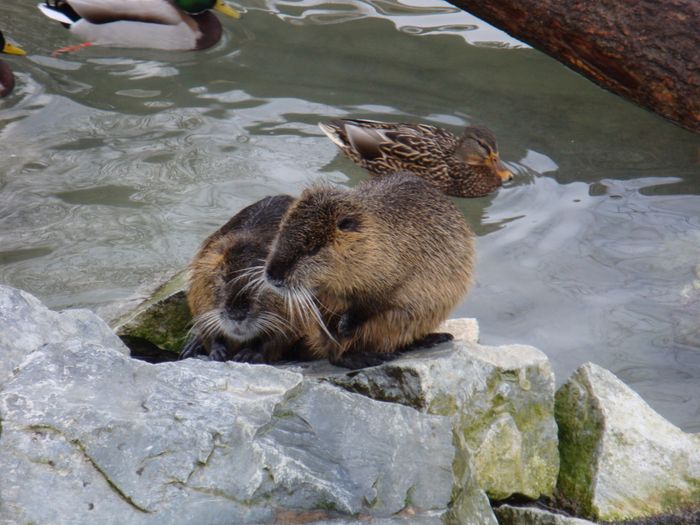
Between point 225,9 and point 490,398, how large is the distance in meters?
8.14

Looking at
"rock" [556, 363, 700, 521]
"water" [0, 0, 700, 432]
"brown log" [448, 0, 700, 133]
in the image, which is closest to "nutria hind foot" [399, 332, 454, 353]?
"rock" [556, 363, 700, 521]

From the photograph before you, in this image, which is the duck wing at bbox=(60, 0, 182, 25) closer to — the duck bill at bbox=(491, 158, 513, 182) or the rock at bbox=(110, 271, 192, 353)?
the duck bill at bbox=(491, 158, 513, 182)

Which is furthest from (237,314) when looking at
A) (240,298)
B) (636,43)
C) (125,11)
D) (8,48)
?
(125,11)

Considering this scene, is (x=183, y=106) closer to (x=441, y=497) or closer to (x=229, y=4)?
(x=229, y=4)

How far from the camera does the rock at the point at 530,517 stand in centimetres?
398

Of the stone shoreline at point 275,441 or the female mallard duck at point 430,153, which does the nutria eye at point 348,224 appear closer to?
the stone shoreline at point 275,441

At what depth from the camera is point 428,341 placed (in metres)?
4.55

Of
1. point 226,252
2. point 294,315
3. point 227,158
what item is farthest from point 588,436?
point 227,158

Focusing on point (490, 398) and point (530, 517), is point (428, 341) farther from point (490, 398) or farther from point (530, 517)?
point (530, 517)

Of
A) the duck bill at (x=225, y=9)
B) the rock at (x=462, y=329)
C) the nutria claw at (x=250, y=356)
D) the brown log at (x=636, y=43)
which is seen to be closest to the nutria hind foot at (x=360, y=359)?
the nutria claw at (x=250, y=356)

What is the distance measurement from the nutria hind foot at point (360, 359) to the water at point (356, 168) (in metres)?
1.95

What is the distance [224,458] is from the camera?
308 centimetres

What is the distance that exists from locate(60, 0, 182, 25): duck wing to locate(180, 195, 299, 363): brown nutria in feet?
23.3

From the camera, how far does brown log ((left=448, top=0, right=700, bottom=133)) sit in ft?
16.9
